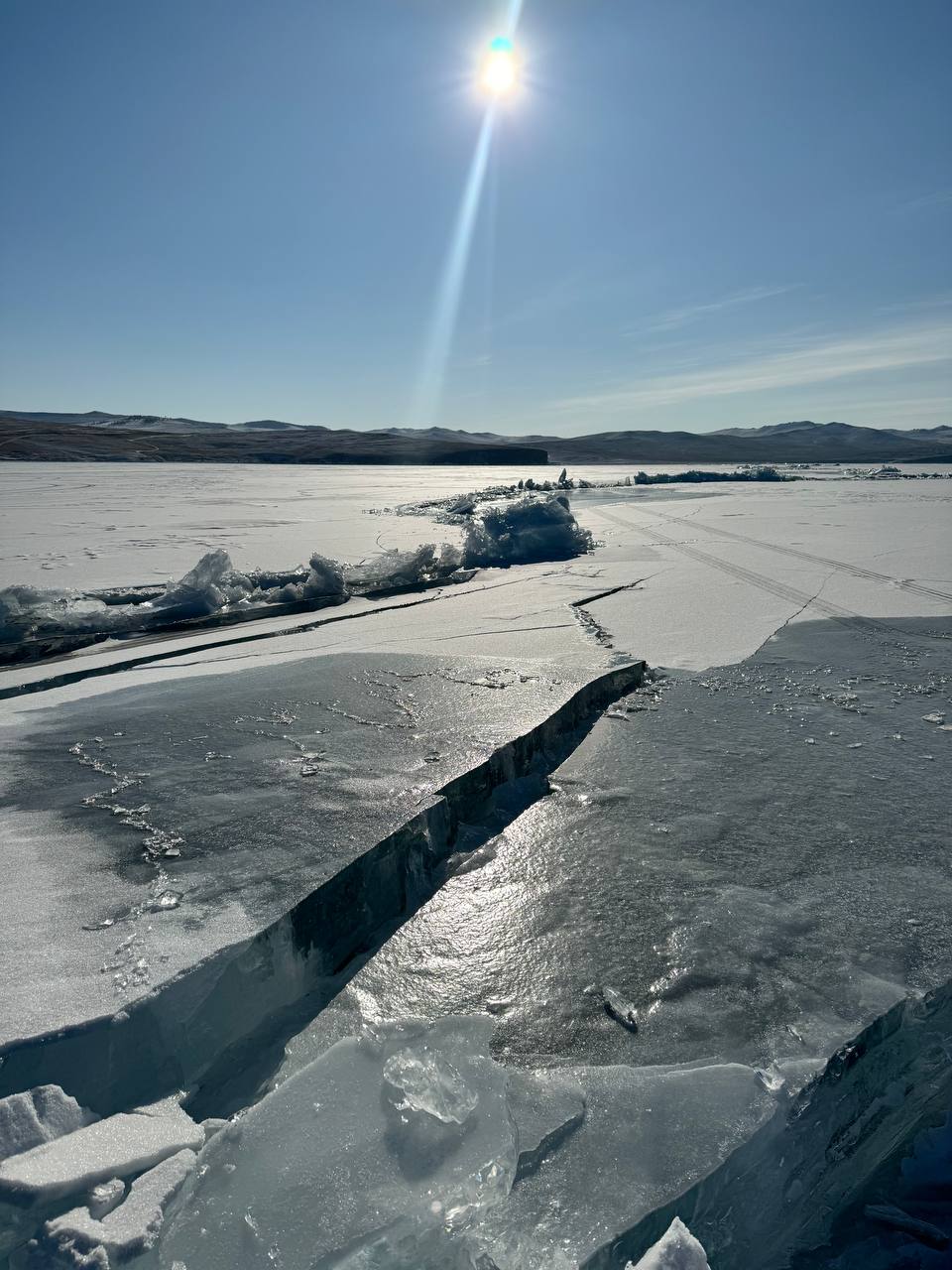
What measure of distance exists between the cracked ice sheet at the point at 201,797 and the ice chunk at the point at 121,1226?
0.28 m

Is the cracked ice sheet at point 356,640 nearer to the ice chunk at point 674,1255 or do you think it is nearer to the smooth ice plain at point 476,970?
the smooth ice plain at point 476,970

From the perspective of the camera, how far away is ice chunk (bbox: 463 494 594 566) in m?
6.73

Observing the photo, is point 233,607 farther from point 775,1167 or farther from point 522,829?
point 775,1167

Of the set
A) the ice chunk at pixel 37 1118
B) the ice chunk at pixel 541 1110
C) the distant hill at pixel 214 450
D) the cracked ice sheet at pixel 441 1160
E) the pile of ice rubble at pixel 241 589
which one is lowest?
the ice chunk at pixel 541 1110

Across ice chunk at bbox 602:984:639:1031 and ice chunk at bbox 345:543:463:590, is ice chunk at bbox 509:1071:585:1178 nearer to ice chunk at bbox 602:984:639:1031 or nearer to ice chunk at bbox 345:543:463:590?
ice chunk at bbox 602:984:639:1031

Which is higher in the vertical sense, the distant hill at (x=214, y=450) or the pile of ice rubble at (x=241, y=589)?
the distant hill at (x=214, y=450)

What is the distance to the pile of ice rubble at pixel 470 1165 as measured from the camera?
965 mm

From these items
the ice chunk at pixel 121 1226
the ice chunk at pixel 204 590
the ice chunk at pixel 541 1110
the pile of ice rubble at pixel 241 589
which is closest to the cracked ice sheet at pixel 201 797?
the ice chunk at pixel 121 1226

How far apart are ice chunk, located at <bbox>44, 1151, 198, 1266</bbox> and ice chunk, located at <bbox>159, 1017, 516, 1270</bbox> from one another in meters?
0.02

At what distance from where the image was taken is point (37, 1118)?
3.57 ft

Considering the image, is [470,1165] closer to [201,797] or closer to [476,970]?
[476,970]

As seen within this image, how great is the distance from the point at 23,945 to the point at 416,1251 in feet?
2.91

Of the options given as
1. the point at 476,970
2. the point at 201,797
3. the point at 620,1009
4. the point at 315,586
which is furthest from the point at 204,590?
the point at 620,1009

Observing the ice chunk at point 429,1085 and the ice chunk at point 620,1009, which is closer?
the ice chunk at point 429,1085
